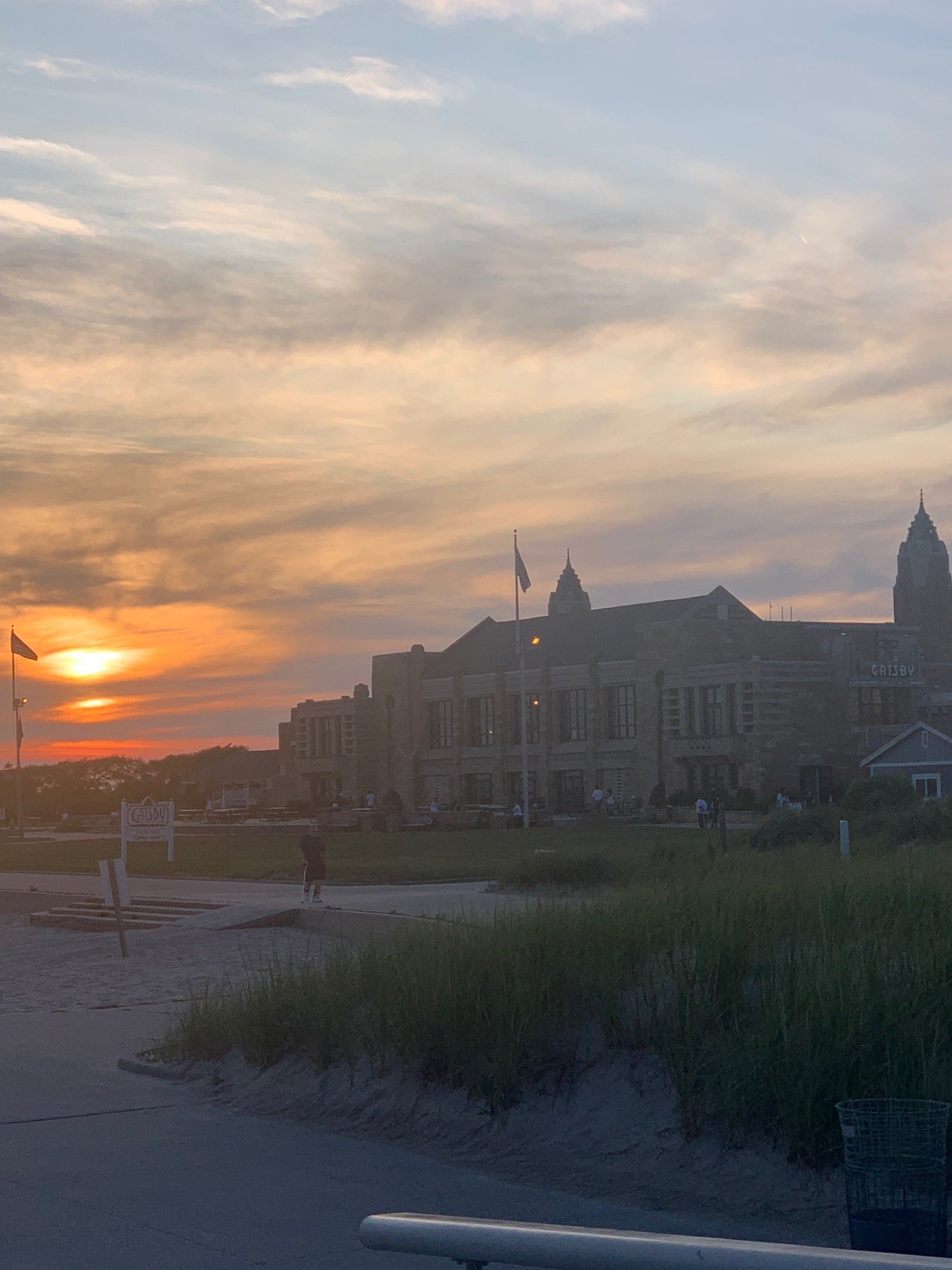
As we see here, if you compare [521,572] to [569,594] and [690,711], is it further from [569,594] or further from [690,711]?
[569,594]

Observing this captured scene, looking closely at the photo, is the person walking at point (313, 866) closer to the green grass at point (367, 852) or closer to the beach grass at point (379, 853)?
the beach grass at point (379, 853)

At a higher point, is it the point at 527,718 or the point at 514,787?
the point at 527,718

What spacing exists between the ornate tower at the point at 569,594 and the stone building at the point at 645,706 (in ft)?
148

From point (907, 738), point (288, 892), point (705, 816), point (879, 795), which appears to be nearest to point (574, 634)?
point (907, 738)

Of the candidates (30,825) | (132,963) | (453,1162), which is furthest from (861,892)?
(30,825)

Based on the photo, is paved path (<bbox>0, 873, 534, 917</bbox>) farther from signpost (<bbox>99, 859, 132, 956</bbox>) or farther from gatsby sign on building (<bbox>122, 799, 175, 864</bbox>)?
signpost (<bbox>99, 859, 132, 956</bbox>)

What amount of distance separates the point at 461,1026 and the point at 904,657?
76.6 metres

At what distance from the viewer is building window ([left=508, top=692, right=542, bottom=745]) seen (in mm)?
92438

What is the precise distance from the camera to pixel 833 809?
119 feet

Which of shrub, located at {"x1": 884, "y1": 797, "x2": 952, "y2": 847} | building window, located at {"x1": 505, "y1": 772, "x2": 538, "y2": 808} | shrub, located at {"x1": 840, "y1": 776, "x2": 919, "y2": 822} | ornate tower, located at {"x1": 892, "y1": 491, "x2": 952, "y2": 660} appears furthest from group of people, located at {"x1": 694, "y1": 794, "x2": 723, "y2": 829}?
ornate tower, located at {"x1": 892, "y1": 491, "x2": 952, "y2": 660}

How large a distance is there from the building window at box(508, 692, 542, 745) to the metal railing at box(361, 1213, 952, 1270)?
3447 inches

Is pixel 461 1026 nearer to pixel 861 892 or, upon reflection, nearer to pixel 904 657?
pixel 861 892

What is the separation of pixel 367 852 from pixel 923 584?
363 ft

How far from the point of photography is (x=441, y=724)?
101m
